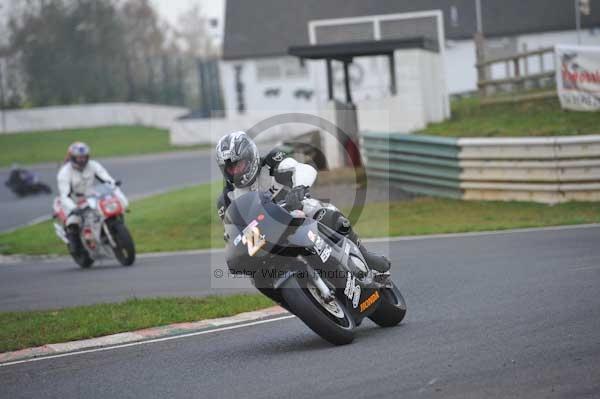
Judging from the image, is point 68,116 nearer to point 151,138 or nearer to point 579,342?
point 151,138

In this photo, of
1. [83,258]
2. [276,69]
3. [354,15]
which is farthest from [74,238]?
[276,69]

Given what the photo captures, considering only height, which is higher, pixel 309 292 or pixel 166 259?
pixel 309 292

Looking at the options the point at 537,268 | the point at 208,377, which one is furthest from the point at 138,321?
the point at 537,268

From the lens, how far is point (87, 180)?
52.6ft

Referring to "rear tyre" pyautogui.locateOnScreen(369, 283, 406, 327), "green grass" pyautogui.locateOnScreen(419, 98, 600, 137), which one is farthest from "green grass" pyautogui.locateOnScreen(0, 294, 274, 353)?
"green grass" pyautogui.locateOnScreen(419, 98, 600, 137)

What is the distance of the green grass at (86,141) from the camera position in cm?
4122

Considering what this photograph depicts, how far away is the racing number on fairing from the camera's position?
6.93 meters

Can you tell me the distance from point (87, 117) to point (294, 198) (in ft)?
151

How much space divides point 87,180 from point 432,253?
239 inches

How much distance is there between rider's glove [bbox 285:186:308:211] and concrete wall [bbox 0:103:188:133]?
43330mm

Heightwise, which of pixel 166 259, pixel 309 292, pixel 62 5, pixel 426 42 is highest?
pixel 62 5

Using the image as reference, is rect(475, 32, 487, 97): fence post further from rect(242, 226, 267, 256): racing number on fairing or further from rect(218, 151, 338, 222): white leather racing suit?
rect(242, 226, 267, 256): racing number on fairing

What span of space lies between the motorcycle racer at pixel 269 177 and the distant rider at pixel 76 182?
789cm

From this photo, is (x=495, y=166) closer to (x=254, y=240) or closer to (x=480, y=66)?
(x=480, y=66)
